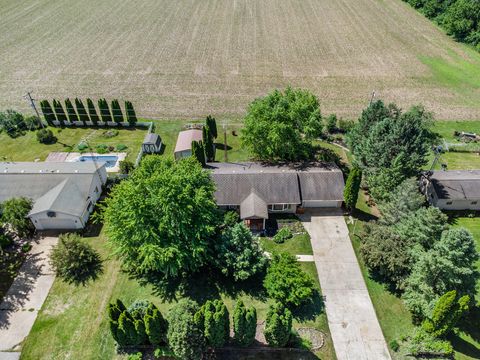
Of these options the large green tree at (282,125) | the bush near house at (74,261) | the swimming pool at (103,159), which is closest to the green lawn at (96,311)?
the bush near house at (74,261)

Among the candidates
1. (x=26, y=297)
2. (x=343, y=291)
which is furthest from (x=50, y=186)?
(x=343, y=291)

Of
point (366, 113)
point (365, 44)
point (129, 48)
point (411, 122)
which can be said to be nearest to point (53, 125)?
point (129, 48)

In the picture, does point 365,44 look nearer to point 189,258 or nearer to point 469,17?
point 469,17

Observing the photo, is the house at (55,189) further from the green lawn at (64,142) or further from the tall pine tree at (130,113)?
the tall pine tree at (130,113)

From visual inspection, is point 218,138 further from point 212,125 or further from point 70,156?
point 70,156

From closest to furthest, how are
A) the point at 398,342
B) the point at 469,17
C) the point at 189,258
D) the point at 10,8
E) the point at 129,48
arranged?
the point at 398,342 < the point at 189,258 < the point at 129,48 < the point at 469,17 < the point at 10,8
